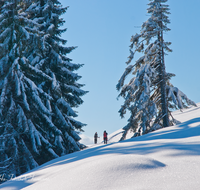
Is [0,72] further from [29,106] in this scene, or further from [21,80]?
[29,106]

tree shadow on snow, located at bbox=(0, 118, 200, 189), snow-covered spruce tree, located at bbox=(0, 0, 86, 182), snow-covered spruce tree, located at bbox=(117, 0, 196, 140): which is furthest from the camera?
snow-covered spruce tree, located at bbox=(117, 0, 196, 140)

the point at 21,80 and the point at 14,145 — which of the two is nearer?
the point at 14,145

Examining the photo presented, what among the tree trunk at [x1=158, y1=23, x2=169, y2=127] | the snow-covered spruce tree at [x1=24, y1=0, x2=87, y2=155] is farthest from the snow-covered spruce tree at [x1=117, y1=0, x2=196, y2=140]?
the snow-covered spruce tree at [x1=24, y1=0, x2=87, y2=155]

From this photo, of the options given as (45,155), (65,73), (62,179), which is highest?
(65,73)

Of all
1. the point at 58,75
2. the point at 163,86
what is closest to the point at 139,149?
the point at 163,86

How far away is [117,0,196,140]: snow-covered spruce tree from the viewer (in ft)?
47.2

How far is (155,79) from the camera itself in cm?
1603

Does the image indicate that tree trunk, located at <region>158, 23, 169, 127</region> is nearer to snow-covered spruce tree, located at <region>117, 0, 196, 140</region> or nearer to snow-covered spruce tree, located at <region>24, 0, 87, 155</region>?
snow-covered spruce tree, located at <region>117, 0, 196, 140</region>

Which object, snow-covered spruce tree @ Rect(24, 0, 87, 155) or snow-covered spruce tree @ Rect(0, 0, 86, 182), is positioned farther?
snow-covered spruce tree @ Rect(24, 0, 87, 155)

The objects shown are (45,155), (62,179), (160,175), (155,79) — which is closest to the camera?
(160,175)

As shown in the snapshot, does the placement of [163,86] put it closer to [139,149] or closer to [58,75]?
[58,75]

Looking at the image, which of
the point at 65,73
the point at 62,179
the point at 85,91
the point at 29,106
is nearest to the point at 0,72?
the point at 29,106

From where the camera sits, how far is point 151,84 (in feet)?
49.0

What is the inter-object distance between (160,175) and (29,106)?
401 inches
